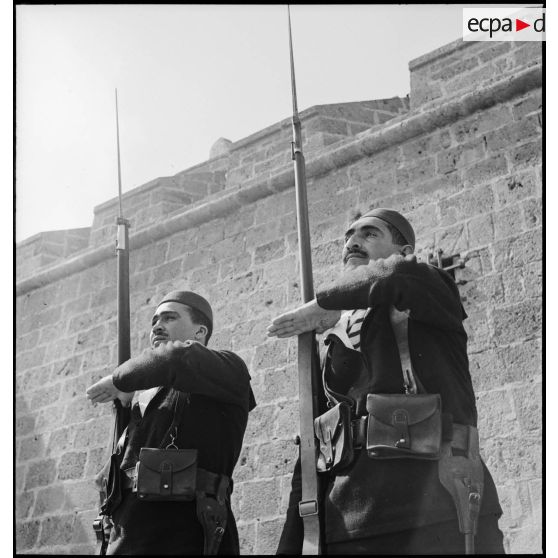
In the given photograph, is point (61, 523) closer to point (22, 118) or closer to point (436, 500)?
point (22, 118)

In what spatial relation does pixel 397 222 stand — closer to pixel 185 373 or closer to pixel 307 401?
pixel 307 401

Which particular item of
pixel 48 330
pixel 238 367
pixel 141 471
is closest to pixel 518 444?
pixel 238 367

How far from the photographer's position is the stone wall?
16.7 feet

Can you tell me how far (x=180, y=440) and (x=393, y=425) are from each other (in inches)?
38.4

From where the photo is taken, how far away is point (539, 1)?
5438mm

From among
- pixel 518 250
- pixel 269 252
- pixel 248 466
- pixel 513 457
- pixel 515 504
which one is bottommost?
pixel 515 504

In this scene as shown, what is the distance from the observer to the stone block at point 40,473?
22.4 ft

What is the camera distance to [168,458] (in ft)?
13.6

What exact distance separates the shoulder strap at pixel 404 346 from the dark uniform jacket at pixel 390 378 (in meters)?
0.02

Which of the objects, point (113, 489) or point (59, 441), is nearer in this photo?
point (113, 489)

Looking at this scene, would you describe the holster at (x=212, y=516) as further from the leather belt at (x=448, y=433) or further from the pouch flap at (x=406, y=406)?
the pouch flap at (x=406, y=406)

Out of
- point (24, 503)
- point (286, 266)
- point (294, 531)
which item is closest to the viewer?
point (294, 531)

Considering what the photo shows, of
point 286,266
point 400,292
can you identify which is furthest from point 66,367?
point 400,292

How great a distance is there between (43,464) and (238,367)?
2953 millimetres
